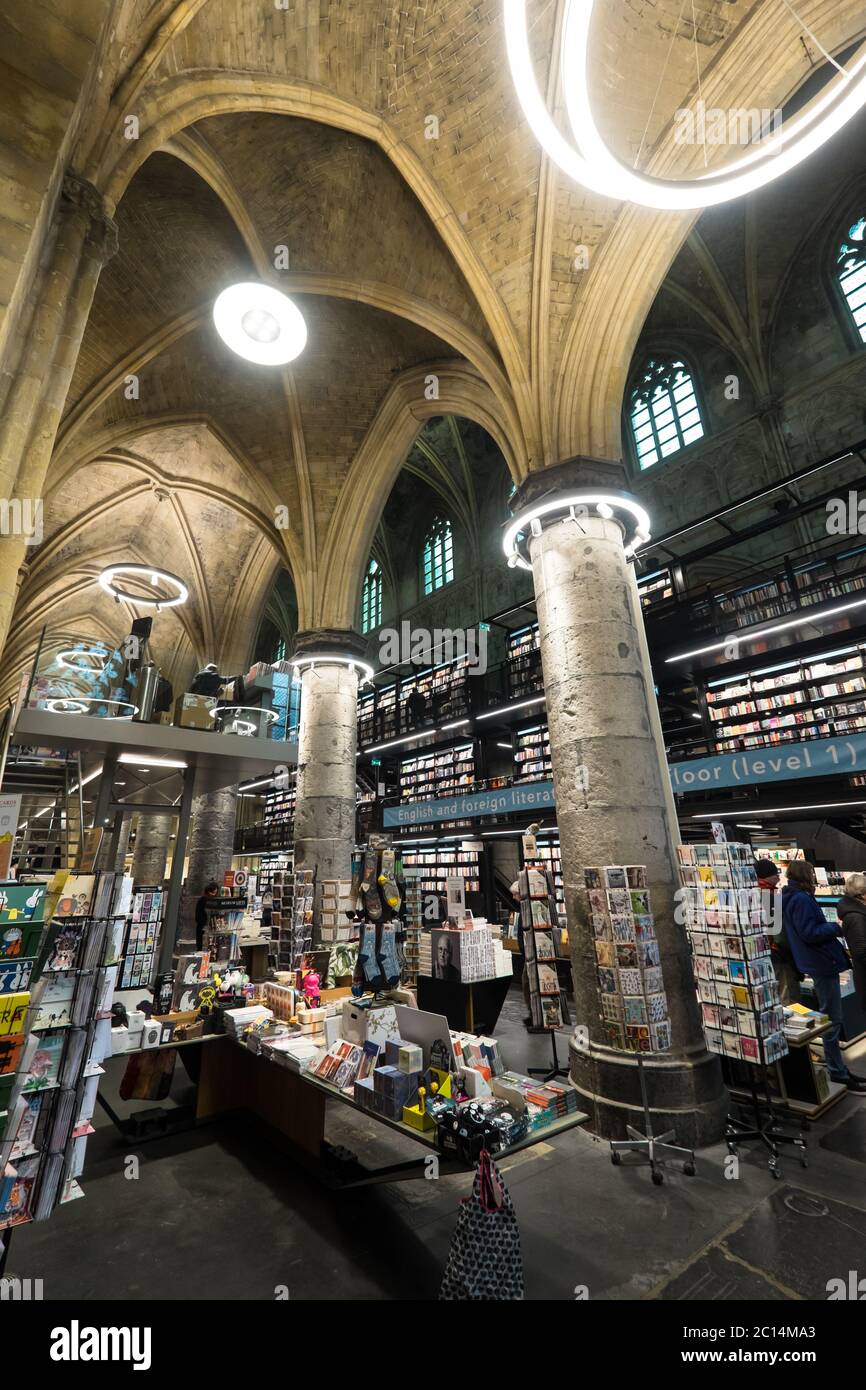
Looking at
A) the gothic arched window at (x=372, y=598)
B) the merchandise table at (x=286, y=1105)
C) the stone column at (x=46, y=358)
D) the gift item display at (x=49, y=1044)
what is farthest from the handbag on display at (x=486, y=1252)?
the gothic arched window at (x=372, y=598)

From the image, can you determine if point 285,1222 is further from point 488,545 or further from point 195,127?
point 488,545

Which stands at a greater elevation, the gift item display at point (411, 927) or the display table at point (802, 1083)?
the gift item display at point (411, 927)

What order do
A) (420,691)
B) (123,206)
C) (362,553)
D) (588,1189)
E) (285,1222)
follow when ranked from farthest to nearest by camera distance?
(420,691) < (362,553) < (123,206) < (588,1189) < (285,1222)

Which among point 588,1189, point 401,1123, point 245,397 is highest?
point 245,397

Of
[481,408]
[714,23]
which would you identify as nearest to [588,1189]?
[481,408]

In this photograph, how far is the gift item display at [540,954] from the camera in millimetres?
4715

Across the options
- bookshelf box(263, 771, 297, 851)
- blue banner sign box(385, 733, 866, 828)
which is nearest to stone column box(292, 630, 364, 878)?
blue banner sign box(385, 733, 866, 828)

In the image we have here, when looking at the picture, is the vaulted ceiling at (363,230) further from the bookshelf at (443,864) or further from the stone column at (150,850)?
the stone column at (150,850)

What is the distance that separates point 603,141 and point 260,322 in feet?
18.1

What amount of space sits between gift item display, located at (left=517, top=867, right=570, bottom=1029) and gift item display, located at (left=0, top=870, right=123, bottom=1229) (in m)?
3.40

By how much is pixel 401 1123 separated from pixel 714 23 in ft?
28.3

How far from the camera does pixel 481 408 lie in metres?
8.16

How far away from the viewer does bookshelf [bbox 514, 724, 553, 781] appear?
11.3 m
